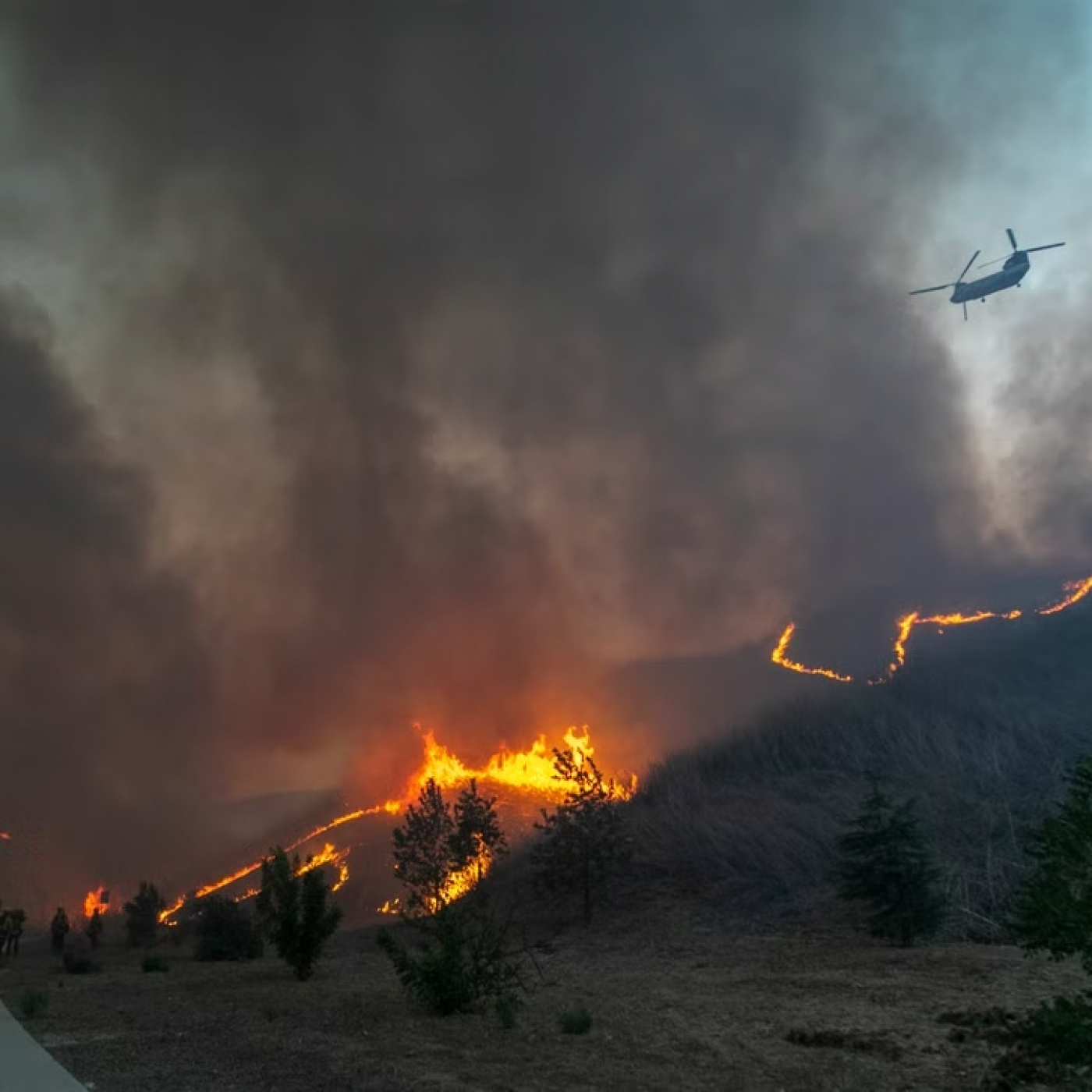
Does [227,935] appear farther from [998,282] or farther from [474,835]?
[998,282]

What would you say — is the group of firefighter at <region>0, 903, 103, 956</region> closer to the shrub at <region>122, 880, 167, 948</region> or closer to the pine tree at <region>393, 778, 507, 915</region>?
the shrub at <region>122, 880, 167, 948</region>

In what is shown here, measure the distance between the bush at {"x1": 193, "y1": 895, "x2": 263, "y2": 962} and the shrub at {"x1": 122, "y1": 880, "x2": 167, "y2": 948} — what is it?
2073cm

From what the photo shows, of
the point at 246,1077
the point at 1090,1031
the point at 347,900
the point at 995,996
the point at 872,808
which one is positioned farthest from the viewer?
the point at 347,900

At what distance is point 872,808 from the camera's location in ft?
118

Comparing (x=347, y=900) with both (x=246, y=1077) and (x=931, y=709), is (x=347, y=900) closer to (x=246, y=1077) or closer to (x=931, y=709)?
(x=931, y=709)

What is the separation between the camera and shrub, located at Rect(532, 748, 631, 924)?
155 ft

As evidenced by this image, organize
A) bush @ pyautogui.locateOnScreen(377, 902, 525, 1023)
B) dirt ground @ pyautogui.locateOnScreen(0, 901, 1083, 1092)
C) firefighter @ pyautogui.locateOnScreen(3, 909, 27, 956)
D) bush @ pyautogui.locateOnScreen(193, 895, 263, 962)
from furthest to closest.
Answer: firefighter @ pyautogui.locateOnScreen(3, 909, 27, 956), bush @ pyautogui.locateOnScreen(193, 895, 263, 962), bush @ pyautogui.locateOnScreen(377, 902, 525, 1023), dirt ground @ pyautogui.locateOnScreen(0, 901, 1083, 1092)

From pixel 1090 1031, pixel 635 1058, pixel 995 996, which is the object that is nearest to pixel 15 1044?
pixel 635 1058

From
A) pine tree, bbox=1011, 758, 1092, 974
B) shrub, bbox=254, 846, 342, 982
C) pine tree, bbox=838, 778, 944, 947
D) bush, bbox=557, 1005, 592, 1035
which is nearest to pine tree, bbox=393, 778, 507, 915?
shrub, bbox=254, 846, 342, 982

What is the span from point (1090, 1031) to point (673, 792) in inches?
2459

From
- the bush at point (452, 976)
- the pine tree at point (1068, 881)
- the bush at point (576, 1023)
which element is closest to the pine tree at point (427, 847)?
the bush at point (452, 976)

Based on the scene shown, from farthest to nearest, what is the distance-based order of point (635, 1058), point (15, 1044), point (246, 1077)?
point (15, 1044)
point (635, 1058)
point (246, 1077)

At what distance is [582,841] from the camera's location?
4722 centimetres

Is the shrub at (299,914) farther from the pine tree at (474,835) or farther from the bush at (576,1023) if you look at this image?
the pine tree at (474,835)
